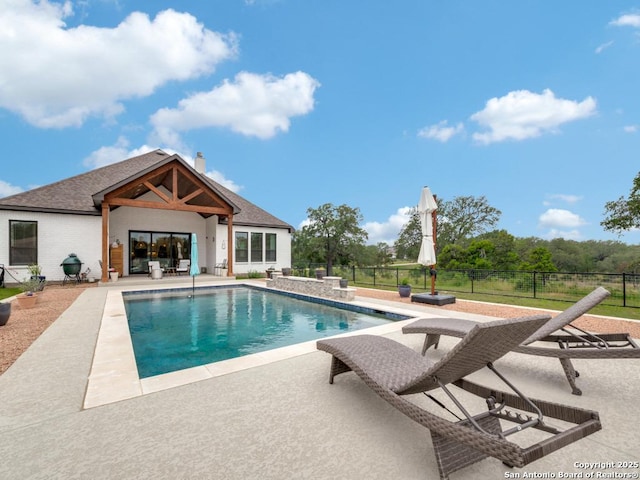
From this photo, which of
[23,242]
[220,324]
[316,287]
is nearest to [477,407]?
[220,324]

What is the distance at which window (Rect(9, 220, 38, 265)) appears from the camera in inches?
497

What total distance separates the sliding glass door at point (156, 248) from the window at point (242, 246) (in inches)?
113

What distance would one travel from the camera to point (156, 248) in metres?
17.1

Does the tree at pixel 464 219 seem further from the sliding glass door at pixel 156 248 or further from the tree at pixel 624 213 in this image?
the sliding glass door at pixel 156 248

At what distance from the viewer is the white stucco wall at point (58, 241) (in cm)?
1250

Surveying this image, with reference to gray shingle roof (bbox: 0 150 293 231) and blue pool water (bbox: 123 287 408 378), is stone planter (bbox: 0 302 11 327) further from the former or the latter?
gray shingle roof (bbox: 0 150 293 231)

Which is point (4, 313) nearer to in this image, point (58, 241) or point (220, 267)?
point (58, 241)

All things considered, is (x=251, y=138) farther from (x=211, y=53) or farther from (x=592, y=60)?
(x=592, y=60)

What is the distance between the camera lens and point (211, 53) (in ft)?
47.0

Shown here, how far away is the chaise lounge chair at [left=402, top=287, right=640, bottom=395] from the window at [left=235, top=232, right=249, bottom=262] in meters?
14.9

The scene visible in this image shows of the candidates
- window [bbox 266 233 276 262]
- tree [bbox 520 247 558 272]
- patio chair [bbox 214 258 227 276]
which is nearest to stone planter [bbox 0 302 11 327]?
patio chair [bbox 214 258 227 276]

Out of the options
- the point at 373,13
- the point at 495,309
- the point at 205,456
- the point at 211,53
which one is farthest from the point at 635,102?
the point at 205,456

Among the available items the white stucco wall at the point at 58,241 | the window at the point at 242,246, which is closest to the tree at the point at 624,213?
the window at the point at 242,246

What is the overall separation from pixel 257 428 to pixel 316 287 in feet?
25.6
